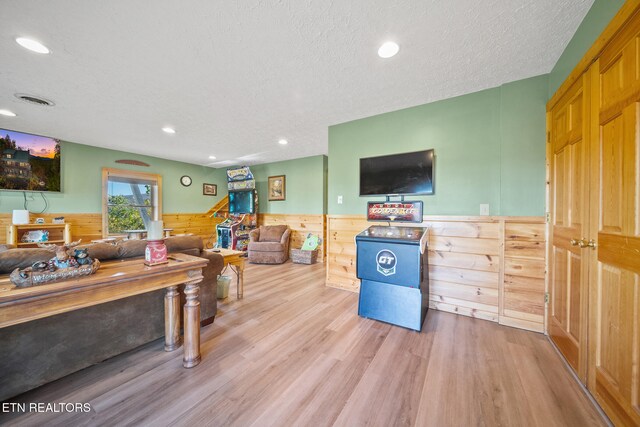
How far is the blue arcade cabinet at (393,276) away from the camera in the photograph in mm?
2062

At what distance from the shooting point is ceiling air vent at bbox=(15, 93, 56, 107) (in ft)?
8.09

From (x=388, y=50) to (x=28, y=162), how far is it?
5963mm

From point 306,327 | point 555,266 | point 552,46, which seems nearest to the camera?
point 552,46

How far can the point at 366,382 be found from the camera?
147 cm

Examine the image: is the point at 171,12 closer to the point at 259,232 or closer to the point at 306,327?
the point at 306,327

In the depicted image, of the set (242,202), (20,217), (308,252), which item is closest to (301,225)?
(308,252)

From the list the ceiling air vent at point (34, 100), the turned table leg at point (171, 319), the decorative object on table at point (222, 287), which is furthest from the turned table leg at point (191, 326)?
the ceiling air vent at point (34, 100)

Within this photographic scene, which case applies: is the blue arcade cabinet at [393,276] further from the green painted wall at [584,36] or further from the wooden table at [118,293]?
the green painted wall at [584,36]

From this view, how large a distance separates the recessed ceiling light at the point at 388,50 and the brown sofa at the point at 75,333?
2.44 metres

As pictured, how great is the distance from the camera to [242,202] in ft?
20.0

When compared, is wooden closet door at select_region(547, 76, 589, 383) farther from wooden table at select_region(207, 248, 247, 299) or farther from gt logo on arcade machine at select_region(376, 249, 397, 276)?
wooden table at select_region(207, 248, 247, 299)

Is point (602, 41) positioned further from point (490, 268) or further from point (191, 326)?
point (191, 326)

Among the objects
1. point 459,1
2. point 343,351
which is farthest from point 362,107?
point 343,351

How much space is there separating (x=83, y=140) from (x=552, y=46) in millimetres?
6765
